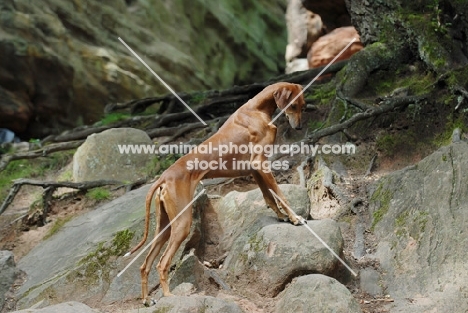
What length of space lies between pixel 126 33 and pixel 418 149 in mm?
12355

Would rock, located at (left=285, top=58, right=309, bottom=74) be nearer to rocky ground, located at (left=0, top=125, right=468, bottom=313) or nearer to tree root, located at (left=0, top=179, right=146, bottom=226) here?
tree root, located at (left=0, top=179, right=146, bottom=226)

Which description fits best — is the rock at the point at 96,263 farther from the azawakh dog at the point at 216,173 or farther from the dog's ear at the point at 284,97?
the dog's ear at the point at 284,97

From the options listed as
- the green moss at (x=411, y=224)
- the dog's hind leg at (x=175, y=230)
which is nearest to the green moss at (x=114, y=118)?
the dog's hind leg at (x=175, y=230)

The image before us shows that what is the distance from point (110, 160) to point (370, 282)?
5774 millimetres

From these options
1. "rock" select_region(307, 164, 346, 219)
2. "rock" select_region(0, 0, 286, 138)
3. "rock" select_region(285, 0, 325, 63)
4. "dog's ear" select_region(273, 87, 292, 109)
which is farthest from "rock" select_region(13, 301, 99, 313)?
"rock" select_region(285, 0, 325, 63)

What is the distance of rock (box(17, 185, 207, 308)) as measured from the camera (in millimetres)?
7695

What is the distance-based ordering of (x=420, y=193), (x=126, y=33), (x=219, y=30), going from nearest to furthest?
(x=420, y=193), (x=126, y=33), (x=219, y=30)

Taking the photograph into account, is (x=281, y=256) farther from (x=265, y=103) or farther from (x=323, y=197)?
(x=323, y=197)

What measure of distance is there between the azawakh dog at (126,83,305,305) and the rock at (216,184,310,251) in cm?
55

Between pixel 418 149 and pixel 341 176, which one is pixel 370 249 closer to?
pixel 341 176

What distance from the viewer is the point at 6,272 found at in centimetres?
848

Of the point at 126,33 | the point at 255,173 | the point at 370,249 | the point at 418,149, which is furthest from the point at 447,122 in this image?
the point at 126,33

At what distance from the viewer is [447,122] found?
1012 centimetres

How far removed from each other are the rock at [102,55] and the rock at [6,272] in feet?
29.7
